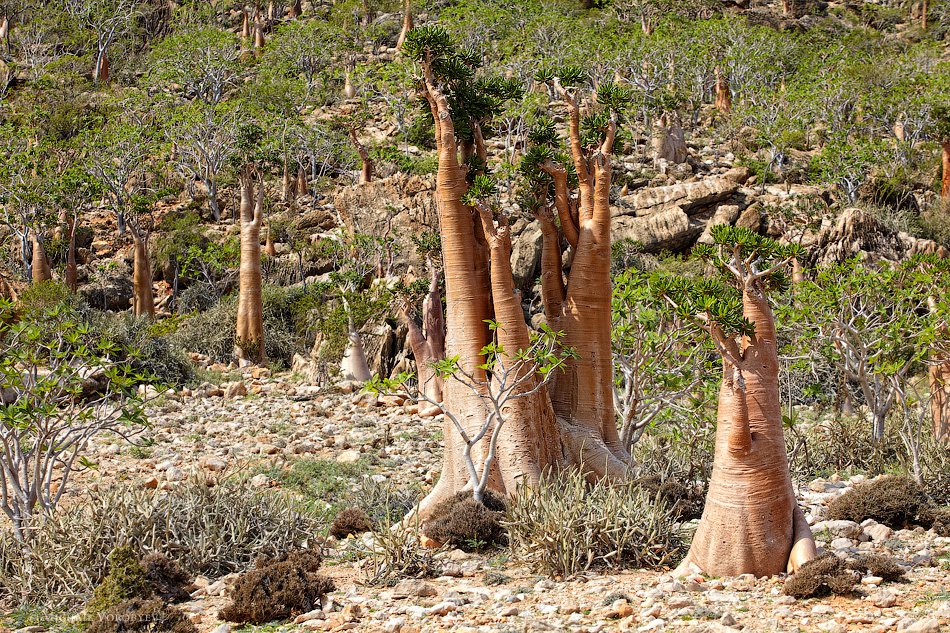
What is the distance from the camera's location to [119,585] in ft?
16.5

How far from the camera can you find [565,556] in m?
5.40

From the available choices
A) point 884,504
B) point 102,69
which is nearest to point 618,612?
point 884,504

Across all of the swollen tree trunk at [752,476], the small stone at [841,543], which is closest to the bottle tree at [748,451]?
the swollen tree trunk at [752,476]

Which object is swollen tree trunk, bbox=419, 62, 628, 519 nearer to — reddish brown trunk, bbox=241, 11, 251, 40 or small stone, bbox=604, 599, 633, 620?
Result: small stone, bbox=604, 599, 633, 620

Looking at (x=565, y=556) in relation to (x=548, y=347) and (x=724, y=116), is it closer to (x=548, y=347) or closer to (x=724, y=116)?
(x=548, y=347)

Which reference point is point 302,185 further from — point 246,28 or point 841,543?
point 841,543

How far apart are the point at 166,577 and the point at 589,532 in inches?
118

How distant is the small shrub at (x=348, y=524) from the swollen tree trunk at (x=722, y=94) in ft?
122

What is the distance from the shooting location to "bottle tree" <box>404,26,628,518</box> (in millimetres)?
7301

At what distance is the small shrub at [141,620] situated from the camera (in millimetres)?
4488

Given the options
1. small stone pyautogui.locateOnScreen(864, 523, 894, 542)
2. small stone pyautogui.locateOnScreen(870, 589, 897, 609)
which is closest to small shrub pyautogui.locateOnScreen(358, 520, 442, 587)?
small stone pyautogui.locateOnScreen(870, 589, 897, 609)

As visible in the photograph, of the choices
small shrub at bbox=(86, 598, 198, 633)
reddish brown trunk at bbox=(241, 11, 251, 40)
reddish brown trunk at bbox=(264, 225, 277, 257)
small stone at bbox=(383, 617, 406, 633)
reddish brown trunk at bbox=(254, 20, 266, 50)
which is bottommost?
small stone at bbox=(383, 617, 406, 633)

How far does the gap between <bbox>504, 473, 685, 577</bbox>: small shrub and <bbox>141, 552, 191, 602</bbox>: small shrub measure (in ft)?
7.80

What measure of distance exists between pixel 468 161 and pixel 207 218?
28.5 metres
